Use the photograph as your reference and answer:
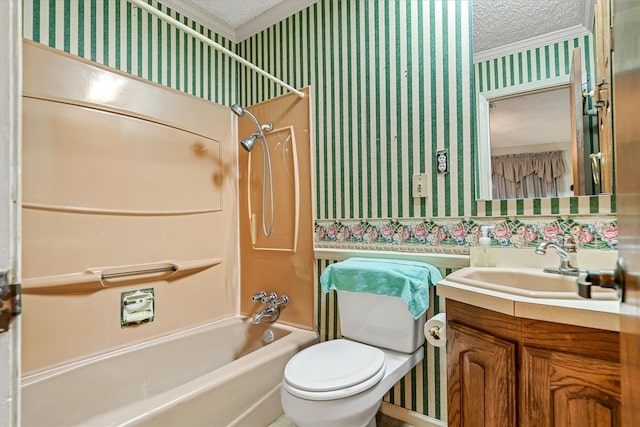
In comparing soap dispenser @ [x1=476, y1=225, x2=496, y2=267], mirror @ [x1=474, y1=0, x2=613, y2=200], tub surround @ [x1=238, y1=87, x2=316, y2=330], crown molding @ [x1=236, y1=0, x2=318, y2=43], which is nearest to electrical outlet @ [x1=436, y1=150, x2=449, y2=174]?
mirror @ [x1=474, y1=0, x2=613, y2=200]

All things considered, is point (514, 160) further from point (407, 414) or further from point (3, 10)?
point (3, 10)

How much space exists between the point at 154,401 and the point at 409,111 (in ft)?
5.60

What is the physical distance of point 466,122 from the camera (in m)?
1.53

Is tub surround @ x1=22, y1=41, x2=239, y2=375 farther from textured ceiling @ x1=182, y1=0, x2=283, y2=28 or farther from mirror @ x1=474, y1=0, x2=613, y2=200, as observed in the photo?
mirror @ x1=474, y1=0, x2=613, y2=200

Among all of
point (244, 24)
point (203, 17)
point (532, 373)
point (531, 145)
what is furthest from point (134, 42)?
point (532, 373)

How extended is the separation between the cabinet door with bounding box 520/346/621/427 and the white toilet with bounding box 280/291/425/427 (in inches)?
21.4

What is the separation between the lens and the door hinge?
0.42 metres

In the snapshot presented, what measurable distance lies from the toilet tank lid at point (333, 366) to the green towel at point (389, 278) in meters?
0.26

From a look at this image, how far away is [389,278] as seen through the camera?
146cm

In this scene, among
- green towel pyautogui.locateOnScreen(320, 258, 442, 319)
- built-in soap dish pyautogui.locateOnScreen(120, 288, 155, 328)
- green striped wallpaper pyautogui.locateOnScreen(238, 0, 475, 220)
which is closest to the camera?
green towel pyautogui.locateOnScreen(320, 258, 442, 319)

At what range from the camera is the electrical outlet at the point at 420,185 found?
1.63 metres

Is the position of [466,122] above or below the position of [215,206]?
above

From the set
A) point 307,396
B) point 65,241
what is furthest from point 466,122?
point 65,241

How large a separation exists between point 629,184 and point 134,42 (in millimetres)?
2290
